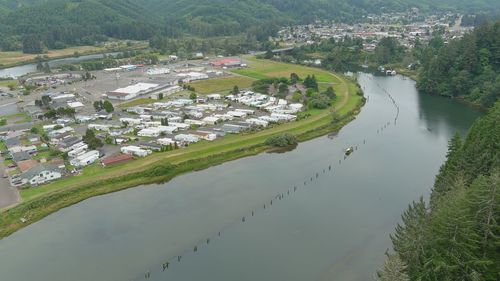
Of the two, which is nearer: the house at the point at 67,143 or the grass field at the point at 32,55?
the house at the point at 67,143

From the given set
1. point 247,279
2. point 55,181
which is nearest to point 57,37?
point 55,181

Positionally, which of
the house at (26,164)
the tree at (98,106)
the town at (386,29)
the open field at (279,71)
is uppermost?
the town at (386,29)

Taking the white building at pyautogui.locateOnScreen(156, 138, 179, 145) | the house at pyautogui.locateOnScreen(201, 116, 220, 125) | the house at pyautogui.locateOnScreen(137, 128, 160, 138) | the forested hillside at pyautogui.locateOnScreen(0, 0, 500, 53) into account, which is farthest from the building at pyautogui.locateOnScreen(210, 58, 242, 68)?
the white building at pyautogui.locateOnScreen(156, 138, 179, 145)

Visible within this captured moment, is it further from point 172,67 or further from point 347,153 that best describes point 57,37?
point 347,153

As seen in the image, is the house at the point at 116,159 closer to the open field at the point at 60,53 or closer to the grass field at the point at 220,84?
the grass field at the point at 220,84

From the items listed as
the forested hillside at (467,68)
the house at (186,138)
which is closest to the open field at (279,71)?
the forested hillside at (467,68)

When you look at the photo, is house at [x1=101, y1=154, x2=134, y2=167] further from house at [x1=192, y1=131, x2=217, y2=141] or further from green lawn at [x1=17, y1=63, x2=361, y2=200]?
house at [x1=192, y1=131, x2=217, y2=141]
